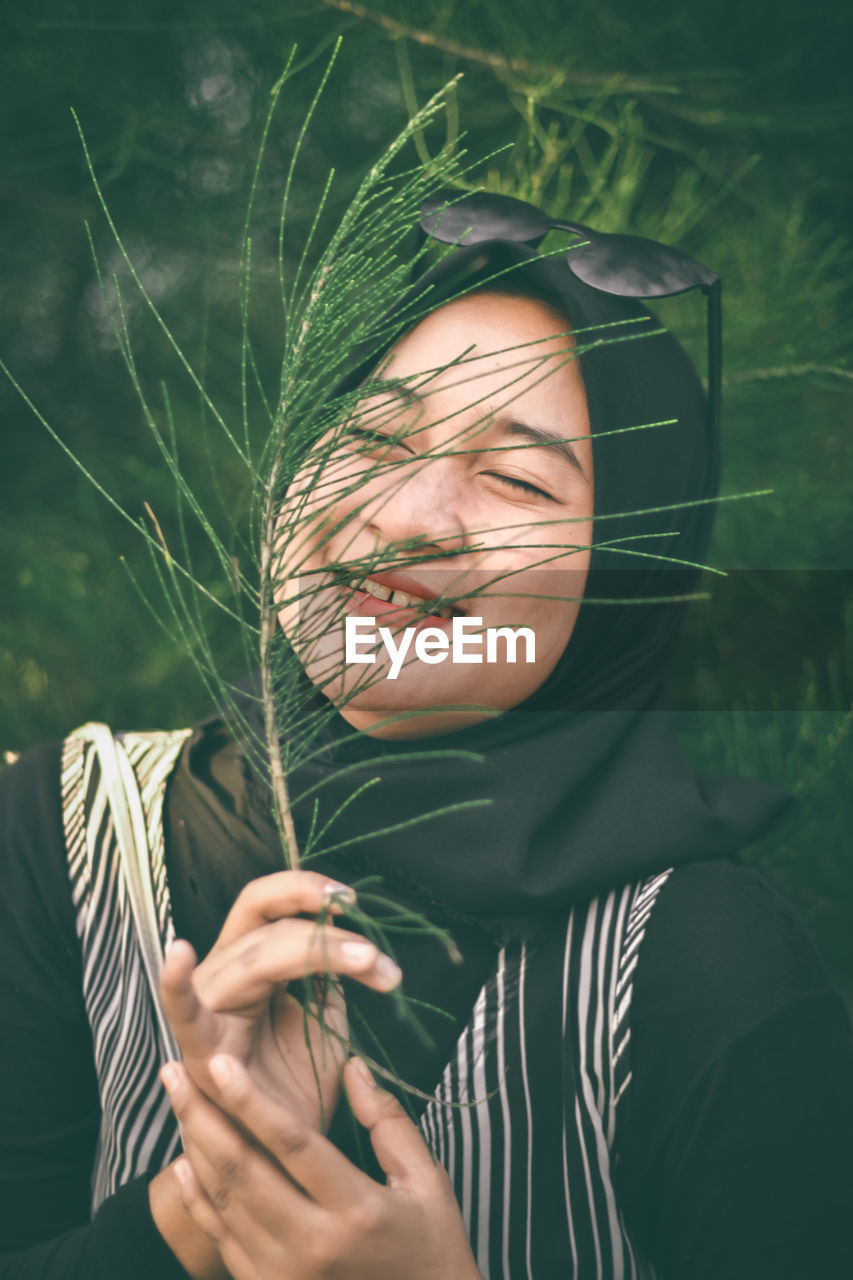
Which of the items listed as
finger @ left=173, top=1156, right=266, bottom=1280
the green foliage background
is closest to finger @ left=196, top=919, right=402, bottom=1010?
finger @ left=173, top=1156, right=266, bottom=1280

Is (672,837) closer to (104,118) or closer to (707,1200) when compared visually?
(707,1200)

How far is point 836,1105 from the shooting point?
583 mm

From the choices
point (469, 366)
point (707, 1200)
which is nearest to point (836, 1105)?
point (707, 1200)

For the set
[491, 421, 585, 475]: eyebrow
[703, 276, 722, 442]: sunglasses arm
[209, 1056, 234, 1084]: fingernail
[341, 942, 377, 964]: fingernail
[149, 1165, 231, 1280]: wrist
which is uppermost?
[703, 276, 722, 442]: sunglasses arm

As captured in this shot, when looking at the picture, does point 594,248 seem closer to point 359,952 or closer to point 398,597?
point 398,597

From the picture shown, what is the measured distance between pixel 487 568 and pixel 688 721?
2.46 feet

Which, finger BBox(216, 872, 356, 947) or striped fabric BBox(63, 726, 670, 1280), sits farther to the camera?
striped fabric BBox(63, 726, 670, 1280)

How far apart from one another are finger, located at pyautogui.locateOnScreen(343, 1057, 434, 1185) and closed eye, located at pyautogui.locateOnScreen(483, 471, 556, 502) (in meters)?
0.37

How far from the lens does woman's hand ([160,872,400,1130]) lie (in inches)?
15.6

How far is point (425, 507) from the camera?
0.59 meters

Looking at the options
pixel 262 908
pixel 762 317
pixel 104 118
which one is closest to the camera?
pixel 262 908

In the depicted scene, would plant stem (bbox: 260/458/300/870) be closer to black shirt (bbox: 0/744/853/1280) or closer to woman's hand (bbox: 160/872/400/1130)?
woman's hand (bbox: 160/872/400/1130)

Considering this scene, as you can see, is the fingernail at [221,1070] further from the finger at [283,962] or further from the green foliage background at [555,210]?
the green foliage background at [555,210]

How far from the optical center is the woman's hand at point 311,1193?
43 cm
